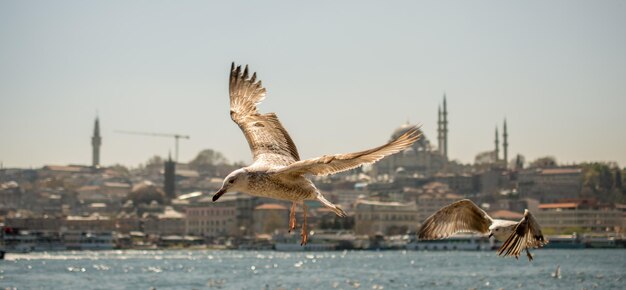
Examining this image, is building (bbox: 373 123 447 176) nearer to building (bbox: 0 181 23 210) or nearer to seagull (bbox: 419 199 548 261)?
building (bbox: 0 181 23 210)

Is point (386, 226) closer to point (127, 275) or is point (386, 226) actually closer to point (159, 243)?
point (159, 243)

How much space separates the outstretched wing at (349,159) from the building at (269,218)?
339 feet

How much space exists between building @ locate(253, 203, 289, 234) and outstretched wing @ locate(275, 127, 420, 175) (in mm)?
103304

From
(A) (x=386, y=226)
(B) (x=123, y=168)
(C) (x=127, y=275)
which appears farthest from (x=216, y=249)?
(B) (x=123, y=168)

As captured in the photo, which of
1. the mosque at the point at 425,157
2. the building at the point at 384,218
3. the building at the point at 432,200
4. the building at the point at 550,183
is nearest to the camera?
the building at the point at 384,218

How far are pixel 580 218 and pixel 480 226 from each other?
107005 millimetres

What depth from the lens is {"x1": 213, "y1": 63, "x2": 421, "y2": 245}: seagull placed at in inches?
210

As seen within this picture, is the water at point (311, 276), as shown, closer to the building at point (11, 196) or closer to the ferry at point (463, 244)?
the ferry at point (463, 244)

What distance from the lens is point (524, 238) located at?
6449 millimetres

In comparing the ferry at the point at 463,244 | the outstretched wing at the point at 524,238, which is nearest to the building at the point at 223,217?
the ferry at the point at 463,244

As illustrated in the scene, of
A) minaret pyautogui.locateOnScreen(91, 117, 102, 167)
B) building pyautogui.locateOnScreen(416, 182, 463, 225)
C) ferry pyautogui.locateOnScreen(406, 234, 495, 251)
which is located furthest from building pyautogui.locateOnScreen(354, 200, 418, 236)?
minaret pyautogui.locateOnScreen(91, 117, 102, 167)

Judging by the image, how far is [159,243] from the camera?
109 m

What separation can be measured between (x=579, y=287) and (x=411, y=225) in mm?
72072

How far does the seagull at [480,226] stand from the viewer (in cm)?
642
